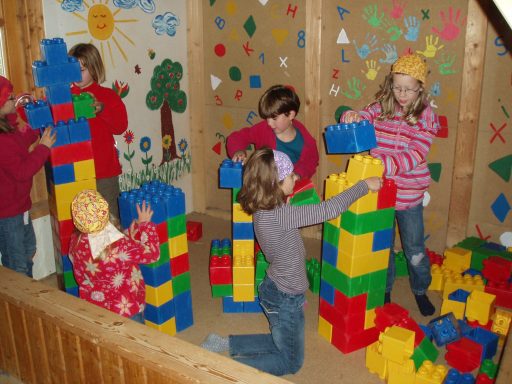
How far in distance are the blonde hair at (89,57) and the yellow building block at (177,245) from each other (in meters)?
1.20

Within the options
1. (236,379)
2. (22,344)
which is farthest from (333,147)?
(22,344)

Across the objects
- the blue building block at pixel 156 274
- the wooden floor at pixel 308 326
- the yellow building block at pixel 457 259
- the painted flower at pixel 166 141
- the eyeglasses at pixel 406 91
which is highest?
the eyeglasses at pixel 406 91

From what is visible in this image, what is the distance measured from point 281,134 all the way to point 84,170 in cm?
A: 125

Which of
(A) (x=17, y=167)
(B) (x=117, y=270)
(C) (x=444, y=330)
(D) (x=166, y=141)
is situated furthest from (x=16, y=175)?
(C) (x=444, y=330)

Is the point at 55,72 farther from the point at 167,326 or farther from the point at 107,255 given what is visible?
the point at 167,326

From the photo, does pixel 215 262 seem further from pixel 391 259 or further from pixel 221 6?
pixel 221 6

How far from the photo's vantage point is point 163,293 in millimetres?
3027

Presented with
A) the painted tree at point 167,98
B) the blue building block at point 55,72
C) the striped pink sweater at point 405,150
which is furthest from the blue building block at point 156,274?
the painted tree at point 167,98

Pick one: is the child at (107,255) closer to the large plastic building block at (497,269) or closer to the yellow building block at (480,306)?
the yellow building block at (480,306)

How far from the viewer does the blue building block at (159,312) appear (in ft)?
9.95

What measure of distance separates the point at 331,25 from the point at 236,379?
117 inches

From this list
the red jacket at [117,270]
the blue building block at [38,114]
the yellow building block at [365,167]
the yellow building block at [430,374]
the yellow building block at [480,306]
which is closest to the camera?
the red jacket at [117,270]

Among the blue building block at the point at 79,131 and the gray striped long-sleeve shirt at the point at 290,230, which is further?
the blue building block at the point at 79,131

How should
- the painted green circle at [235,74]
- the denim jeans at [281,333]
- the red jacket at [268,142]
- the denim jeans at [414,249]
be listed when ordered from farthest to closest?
the painted green circle at [235,74] < the red jacket at [268,142] < the denim jeans at [414,249] < the denim jeans at [281,333]
